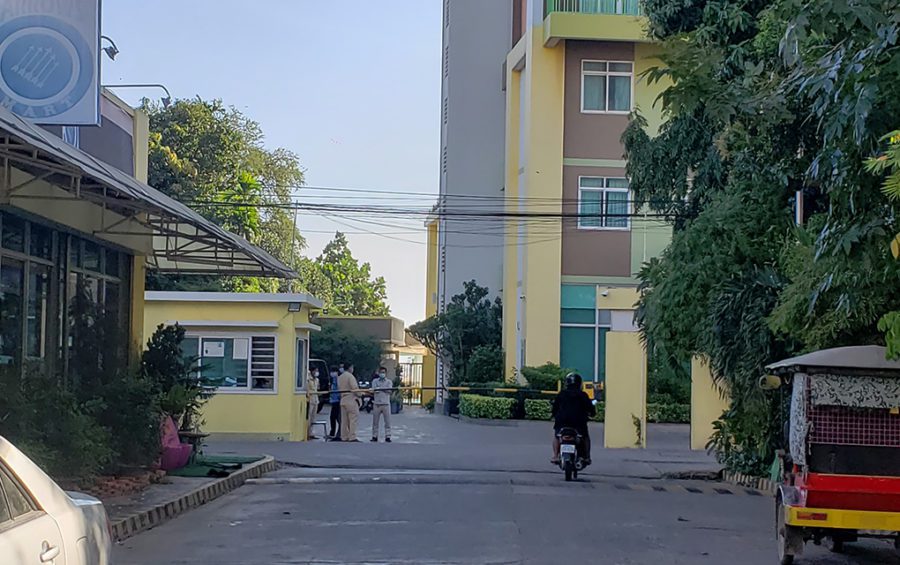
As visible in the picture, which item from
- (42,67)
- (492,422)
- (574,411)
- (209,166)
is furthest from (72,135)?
(209,166)

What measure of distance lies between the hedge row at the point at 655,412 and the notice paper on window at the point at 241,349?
9.62 meters

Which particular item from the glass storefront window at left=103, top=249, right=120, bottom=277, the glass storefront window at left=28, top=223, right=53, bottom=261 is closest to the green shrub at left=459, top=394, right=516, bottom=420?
the glass storefront window at left=103, top=249, right=120, bottom=277

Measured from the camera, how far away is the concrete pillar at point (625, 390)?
2497 cm

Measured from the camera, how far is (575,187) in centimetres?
3619

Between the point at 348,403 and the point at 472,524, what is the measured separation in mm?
14906

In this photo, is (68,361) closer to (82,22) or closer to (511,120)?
(82,22)

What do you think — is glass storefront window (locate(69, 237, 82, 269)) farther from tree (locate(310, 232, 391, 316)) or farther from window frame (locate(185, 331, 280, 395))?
tree (locate(310, 232, 391, 316))

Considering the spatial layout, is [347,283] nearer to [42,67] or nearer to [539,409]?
[539,409]

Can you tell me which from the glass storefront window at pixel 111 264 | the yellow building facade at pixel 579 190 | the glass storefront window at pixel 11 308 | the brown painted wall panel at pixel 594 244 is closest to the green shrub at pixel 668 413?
the yellow building facade at pixel 579 190

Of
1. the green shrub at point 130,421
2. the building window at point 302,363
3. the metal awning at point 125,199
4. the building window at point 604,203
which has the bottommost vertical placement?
the green shrub at point 130,421

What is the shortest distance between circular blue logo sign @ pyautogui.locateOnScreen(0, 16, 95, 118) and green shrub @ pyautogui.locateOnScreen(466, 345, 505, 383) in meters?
27.0

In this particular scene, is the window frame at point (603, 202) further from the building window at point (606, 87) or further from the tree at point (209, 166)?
the tree at point (209, 166)

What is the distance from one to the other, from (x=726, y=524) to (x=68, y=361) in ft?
30.5

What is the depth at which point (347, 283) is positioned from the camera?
314 ft
